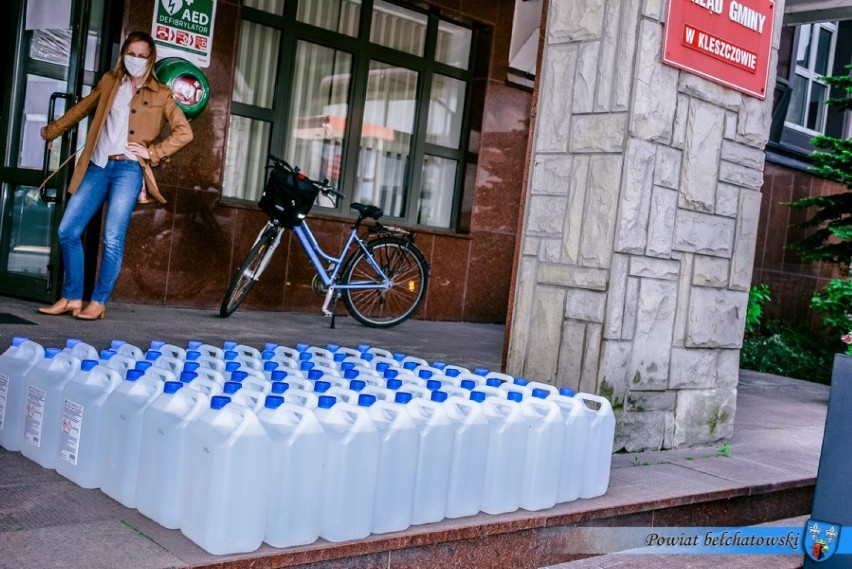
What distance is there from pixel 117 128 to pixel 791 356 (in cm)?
785

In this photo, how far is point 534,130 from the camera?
16.2 feet

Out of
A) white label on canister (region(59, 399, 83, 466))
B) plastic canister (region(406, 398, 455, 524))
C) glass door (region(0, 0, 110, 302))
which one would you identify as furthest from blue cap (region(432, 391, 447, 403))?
glass door (region(0, 0, 110, 302))

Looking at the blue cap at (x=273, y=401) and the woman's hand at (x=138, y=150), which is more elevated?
the woman's hand at (x=138, y=150)

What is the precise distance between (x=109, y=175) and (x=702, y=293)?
388cm

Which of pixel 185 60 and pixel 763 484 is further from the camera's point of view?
pixel 185 60

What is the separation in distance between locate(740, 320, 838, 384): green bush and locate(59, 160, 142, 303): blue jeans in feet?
22.4

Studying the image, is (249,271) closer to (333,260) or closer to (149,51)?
(333,260)

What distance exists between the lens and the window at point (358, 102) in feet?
28.8

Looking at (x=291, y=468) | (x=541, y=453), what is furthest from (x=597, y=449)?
(x=291, y=468)

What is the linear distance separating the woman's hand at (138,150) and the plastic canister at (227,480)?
4011 mm

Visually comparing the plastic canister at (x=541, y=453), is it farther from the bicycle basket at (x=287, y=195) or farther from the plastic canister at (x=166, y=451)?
the bicycle basket at (x=287, y=195)

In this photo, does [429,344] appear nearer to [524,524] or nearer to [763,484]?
[763,484]

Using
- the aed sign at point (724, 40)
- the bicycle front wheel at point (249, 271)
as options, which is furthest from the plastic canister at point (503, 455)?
the bicycle front wheel at point (249, 271)

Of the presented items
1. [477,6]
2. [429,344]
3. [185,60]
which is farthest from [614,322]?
[477,6]
